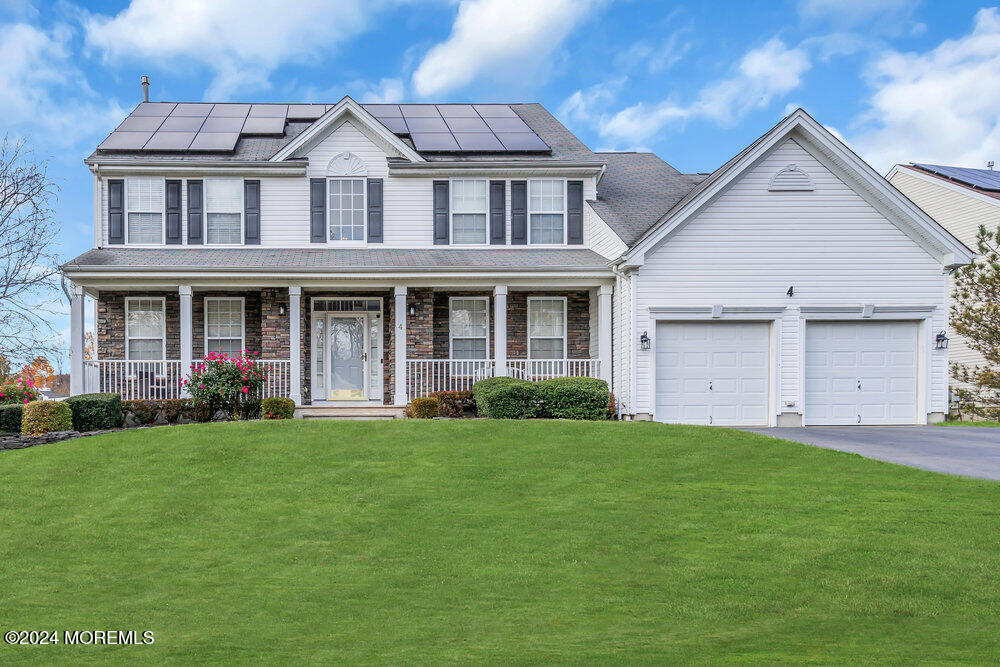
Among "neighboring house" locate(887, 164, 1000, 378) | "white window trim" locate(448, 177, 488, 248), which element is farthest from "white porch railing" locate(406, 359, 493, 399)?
"neighboring house" locate(887, 164, 1000, 378)

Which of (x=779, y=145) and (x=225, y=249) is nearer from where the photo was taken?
(x=779, y=145)

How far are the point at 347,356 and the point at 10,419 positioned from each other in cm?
697

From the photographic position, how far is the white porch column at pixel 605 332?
56.1 ft

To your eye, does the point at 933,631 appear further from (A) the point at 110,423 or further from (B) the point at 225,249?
(B) the point at 225,249

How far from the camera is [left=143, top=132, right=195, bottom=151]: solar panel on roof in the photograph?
18750 mm

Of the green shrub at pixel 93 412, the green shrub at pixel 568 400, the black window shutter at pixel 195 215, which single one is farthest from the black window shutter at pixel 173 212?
the green shrub at pixel 568 400

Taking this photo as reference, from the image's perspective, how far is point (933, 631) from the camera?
571 centimetres

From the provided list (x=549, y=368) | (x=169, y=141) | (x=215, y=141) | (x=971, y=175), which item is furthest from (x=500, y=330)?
(x=971, y=175)

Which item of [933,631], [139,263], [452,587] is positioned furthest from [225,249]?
[933,631]

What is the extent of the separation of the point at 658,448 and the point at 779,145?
830cm

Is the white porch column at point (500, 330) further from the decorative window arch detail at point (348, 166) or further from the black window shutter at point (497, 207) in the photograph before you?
the decorative window arch detail at point (348, 166)

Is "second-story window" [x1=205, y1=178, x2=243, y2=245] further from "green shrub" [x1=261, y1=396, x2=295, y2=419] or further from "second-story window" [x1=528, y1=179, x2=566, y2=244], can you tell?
"second-story window" [x1=528, y1=179, x2=566, y2=244]

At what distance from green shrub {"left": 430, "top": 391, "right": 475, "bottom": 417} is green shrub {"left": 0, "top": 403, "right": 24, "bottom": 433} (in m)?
7.88

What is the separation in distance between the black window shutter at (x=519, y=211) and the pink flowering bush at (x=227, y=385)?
696 cm
